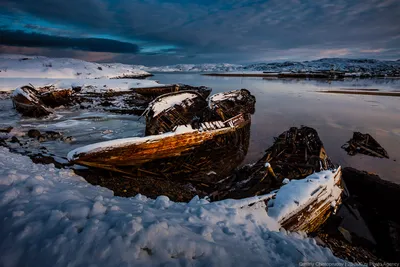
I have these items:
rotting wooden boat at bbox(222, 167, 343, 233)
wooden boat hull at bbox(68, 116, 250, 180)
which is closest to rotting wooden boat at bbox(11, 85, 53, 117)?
wooden boat hull at bbox(68, 116, 250, 180)

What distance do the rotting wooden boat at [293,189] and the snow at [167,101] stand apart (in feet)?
15.3

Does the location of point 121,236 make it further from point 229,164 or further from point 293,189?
point 229,164

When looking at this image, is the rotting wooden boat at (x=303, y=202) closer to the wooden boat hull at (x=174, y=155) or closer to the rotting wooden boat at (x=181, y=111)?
the wooden boat hull at (x=174, y=155)

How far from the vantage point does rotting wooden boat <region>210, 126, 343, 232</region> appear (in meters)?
3.73

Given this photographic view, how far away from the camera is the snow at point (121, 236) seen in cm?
188

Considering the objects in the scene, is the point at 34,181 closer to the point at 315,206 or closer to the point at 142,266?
the point at 142,266

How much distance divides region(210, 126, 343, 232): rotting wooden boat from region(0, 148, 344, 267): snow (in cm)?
60

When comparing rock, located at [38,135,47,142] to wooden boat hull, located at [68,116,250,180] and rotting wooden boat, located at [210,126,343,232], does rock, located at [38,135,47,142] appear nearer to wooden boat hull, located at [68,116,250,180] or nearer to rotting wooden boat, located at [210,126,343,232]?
wooden boat hull, located at [68,116,250,180]

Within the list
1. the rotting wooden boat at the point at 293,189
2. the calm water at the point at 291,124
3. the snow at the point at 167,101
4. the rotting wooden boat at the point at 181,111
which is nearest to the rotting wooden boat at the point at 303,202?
the rotting wooden boat at the point at 293,189

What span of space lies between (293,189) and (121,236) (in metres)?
3.36

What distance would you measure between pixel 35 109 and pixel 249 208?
570 inches

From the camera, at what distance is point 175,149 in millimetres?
6660

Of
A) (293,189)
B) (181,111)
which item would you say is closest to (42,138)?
(181,111)

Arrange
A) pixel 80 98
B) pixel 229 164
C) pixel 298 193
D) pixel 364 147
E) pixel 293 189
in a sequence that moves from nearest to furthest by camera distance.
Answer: pixel 298 193
pixel 293 189
pixel 229 164
pixel 364 147
pixel 80 98
